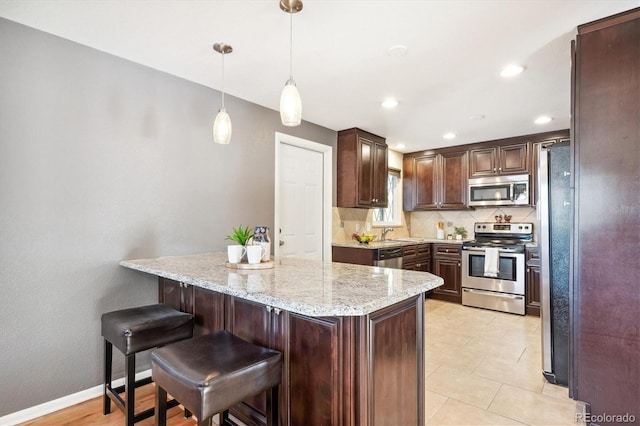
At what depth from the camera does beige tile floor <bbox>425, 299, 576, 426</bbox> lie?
6.69ft

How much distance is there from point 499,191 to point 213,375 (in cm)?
469

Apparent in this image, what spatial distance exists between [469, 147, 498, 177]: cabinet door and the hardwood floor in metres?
4.69

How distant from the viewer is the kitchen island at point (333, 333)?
1.27m

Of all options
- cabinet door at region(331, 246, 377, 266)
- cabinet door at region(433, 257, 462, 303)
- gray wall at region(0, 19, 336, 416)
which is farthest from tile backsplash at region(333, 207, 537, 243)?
gray wall at region(0, 19, 336, 416)

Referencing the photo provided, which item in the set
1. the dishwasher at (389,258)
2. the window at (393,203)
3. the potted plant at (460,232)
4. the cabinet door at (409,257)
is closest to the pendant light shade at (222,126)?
the dishwasher at (389,258)

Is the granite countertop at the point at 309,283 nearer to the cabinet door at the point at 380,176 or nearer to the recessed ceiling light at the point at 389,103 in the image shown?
the recessed ceiling light at the point at 389,103

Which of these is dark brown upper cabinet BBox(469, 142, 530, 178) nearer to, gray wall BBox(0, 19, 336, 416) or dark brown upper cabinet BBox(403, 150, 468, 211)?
dark brown upper cabinet BBox(403, 150, 468, 211)

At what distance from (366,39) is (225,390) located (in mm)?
2088

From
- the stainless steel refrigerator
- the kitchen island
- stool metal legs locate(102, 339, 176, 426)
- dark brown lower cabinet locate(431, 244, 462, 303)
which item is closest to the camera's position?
the kitchen island

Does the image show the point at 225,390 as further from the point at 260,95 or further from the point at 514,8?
the point at 260,95

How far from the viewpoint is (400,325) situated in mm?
1491

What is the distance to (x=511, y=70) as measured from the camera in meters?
2.54

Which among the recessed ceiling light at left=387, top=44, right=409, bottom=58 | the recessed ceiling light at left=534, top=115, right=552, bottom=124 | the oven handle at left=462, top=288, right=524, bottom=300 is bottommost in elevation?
the oven handle at left=462, top=288, right=524, bottom=300

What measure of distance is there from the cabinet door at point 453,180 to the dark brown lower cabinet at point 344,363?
3.87m
